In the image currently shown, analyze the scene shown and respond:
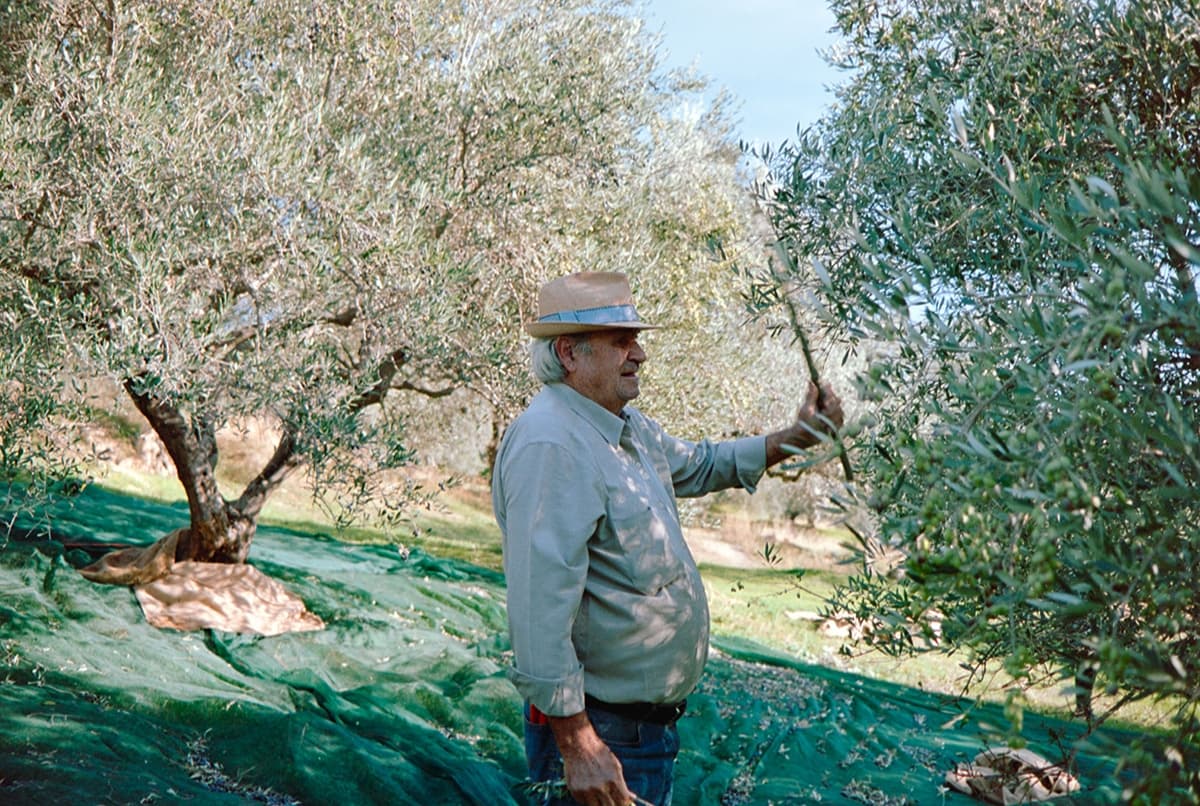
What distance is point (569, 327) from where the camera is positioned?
3936 mm

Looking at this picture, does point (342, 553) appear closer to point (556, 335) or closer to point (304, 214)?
point (304, 214)

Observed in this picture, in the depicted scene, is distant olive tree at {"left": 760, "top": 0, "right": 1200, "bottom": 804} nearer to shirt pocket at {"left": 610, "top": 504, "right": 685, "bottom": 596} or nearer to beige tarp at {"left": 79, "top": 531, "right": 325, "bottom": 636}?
shirt pocket at {"left": 610, "top": 504, "right": 685, "bottom": 596}

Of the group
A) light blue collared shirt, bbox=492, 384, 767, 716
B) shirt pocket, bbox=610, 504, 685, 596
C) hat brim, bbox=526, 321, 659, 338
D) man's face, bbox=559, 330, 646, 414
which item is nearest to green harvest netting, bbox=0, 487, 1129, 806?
light blue collared shirt, bbox=492, 384, 767, 716

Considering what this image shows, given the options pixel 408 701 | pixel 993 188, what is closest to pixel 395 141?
pixel 408 701

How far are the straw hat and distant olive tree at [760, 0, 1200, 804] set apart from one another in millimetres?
649

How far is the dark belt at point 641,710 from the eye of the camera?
3627mm

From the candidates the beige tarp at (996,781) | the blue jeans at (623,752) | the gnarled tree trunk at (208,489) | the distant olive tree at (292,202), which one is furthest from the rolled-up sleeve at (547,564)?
the gnarled tree trunk at (208,489)

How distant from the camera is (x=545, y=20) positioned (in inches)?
402

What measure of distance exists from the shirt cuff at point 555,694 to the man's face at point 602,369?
3.48 ft

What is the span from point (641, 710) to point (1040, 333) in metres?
2.02

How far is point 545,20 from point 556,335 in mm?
7088

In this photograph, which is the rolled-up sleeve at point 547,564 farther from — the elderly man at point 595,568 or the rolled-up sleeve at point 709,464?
the rolled-up sleeve at point 709,464

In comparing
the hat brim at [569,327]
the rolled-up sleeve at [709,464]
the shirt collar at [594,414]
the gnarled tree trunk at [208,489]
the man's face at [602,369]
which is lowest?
the gnarled tree trunk at [208,489]

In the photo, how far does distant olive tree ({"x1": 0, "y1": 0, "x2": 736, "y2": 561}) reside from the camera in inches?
274
